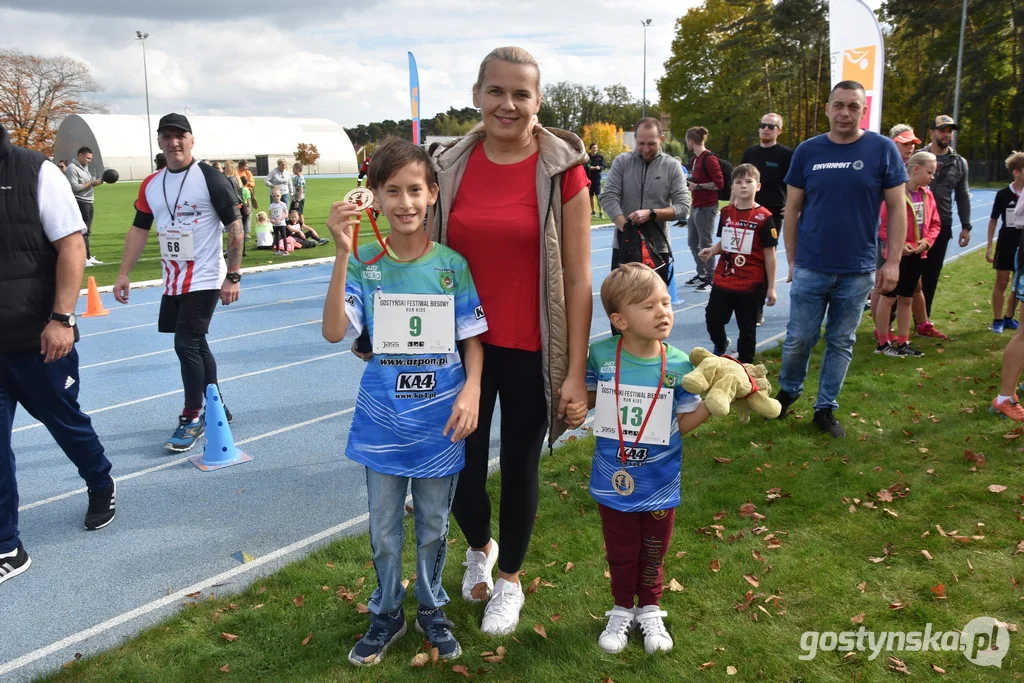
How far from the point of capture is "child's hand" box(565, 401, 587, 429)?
289cm

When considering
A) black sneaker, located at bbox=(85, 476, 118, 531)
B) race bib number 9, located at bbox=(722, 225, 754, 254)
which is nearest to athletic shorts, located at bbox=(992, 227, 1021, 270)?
race bib number 9, located at bbox=(722, 225, 754, 254)

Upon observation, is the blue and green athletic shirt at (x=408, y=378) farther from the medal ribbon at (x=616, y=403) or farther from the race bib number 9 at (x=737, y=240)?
the race bib number 9 at (x=737, y=240)

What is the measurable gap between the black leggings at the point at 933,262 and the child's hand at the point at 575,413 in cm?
616

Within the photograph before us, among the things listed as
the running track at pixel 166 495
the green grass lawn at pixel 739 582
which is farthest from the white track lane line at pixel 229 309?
the green grass lawn at pixel 739 582

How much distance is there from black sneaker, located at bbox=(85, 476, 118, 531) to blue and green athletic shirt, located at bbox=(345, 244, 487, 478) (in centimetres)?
A: 247

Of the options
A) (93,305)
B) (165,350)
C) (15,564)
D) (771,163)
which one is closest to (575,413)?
(15,564)

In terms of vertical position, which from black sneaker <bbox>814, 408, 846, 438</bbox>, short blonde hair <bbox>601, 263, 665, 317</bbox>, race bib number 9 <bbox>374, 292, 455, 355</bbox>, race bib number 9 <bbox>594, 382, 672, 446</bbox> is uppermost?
short blonde hair <bbox>601, 263, 665, 317</bbox>

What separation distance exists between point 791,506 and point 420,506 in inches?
93.8

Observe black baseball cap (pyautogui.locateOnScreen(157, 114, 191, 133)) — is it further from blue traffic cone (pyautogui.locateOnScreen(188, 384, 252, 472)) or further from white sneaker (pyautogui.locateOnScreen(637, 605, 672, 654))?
white sneaker (pyautogui.locateOnScreen(637, 605, 672, 654))

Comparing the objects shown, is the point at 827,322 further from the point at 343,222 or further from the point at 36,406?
the point at 36,406

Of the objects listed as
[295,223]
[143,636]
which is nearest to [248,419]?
[143,636]

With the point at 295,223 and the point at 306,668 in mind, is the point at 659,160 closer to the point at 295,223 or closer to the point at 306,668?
the point at 306,668

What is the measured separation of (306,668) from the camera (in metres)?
3.11

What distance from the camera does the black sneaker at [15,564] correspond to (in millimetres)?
3947
